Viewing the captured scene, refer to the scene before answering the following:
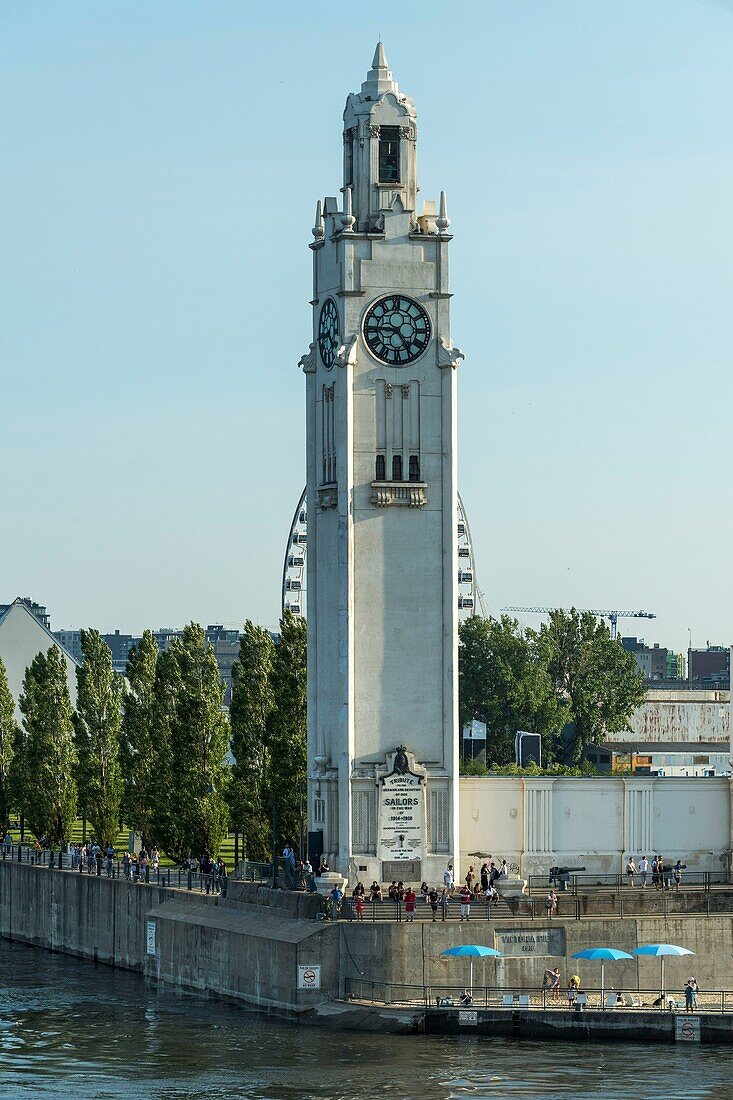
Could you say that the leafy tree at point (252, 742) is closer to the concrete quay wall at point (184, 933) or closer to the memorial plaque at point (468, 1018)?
the concrete quay wall at point (184, 933)

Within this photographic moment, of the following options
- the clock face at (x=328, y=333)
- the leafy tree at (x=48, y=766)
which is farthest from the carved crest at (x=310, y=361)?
the leafy tree at (x=48, y=766)

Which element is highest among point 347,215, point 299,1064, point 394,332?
point 347,215

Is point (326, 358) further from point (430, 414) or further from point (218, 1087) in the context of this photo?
point (218, 1087)

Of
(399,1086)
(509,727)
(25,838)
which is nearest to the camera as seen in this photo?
(399,1086)

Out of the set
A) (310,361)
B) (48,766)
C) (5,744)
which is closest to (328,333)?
(310,361)

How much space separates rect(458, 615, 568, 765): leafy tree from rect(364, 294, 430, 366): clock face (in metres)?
79.9

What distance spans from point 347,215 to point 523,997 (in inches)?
1263

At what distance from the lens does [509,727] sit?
170 m

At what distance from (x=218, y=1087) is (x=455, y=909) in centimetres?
1591

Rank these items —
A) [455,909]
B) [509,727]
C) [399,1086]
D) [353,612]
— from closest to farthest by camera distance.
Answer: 1. [399,1086]
2. [455,909]
3. [353,612]
4. [509,727]

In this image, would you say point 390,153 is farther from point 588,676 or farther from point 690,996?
point 588,676

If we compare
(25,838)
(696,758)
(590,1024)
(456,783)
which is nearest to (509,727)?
(696,758)

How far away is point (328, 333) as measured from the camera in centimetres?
9212

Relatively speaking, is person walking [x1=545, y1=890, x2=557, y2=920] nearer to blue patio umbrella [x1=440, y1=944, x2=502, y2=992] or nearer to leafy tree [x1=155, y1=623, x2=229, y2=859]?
blue patio umbrella [x1=440, y1=944, x2=502, y2=992]
